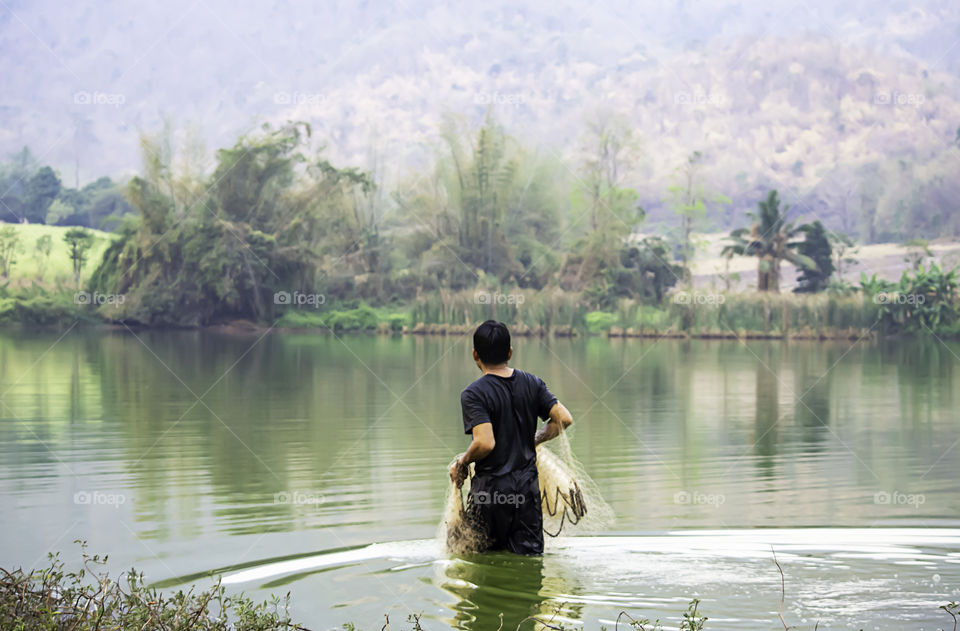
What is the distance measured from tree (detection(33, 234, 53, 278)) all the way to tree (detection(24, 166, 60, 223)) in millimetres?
14980

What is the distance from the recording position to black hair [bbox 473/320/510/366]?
16.0 ft

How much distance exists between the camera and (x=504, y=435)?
4.91m

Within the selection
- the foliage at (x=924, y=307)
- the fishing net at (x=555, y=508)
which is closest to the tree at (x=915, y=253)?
the foliage at (x=924, y=307)

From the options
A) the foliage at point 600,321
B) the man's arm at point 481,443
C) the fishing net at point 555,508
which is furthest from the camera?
the foliage at point 600,321

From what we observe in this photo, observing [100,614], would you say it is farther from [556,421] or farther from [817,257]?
[817,257]

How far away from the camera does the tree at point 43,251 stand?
48.8m

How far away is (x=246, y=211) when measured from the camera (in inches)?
1720

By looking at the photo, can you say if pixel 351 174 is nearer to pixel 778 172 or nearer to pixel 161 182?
pixel 161 182

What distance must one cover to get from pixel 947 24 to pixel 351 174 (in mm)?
73502

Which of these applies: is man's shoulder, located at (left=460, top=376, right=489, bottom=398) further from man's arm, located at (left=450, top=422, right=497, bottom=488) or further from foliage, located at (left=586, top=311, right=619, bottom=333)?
foliage, located at (left=586, top=311, right=619, bottom=333)

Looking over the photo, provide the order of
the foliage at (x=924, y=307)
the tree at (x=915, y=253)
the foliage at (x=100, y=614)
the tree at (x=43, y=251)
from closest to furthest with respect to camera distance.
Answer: the foliage at (x=100, y=614)
the foliage at (x=924, y=307)
the tree at (x=915, y=253)
the tree at (x=43, y=251)

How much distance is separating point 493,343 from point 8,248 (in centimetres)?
4737

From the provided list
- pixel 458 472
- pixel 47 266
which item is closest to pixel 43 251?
pixel 47 266

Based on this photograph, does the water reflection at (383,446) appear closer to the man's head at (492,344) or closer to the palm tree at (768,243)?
the man's head at (492,344)
